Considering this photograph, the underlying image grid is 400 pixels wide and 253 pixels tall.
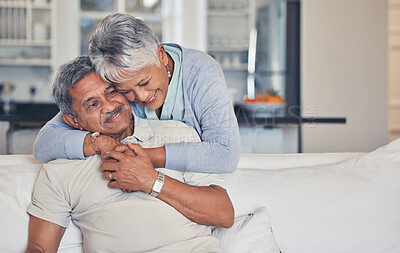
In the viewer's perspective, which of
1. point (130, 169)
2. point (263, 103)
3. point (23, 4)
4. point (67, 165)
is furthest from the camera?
point (23, 4)

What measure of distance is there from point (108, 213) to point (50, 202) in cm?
20

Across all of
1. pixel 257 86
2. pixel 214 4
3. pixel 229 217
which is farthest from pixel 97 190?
pixel 214 4

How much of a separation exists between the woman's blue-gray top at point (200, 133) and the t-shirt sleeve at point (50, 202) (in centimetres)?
11

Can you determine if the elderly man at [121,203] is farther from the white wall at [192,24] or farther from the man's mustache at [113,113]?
the white wall at [192,24]

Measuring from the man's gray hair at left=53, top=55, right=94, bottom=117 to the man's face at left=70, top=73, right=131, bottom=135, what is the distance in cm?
2

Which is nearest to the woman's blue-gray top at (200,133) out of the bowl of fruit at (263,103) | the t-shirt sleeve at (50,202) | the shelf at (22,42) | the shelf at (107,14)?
the t-shirt sleeve at (50,202)

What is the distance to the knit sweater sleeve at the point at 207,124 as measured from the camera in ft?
5.09

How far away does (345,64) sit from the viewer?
190 inches

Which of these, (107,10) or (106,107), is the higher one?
(107,10)

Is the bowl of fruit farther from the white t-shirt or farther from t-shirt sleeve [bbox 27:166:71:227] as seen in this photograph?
t-shirt sleeve [bbox 27:166:71:227]

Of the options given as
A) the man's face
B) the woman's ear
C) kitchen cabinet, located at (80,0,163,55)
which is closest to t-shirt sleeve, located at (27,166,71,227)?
the man's face

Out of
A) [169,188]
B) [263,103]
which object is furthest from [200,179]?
[263,103]

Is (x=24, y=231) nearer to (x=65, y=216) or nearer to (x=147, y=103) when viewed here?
(x=65, y=216)

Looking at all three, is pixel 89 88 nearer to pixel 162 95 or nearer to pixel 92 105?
pixel 92 105
